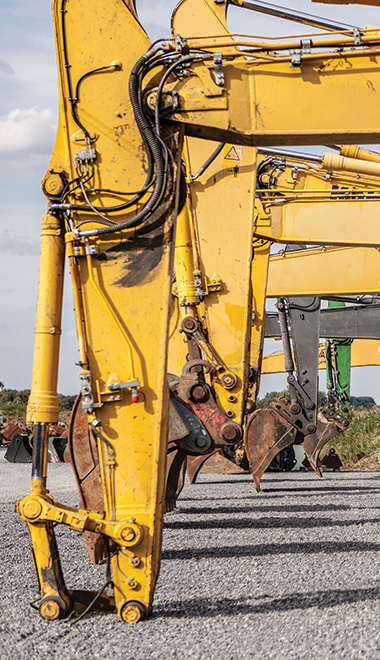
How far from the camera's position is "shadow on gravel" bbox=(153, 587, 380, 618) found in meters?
4.79

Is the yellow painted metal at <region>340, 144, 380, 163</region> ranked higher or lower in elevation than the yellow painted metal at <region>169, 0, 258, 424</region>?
higher

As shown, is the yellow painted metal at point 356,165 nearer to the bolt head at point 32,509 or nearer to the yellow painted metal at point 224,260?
the yellow painted metal at point 224,260

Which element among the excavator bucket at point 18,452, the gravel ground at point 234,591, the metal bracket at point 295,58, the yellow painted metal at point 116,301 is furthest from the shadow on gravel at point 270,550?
the excavator bucket at point 18,452

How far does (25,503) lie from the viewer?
190 inches

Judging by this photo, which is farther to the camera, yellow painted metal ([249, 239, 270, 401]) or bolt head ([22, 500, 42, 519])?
yellow painted metal ([249, 239, 270, 401])

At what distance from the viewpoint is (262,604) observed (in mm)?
4961

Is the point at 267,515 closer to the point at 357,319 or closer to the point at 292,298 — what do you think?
the point at 292,298

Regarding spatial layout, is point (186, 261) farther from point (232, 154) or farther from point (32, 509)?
point (32, 509)

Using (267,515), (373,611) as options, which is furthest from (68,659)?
(267,515)

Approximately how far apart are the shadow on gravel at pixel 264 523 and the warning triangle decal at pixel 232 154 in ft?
15.5

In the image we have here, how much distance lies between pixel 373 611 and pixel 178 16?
8.76 m

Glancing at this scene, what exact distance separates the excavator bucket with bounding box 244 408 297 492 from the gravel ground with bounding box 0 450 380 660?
2.61 m


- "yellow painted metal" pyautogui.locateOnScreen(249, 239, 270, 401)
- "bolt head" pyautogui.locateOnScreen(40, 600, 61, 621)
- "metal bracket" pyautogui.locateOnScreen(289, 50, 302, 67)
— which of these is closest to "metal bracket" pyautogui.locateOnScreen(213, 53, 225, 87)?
"metal bracket" pyautogui.locateOnScreen(289, 50, 302, 67)

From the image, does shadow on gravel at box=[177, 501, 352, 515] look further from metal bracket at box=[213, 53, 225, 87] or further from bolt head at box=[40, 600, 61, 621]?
metal bracket at box=[213, 53, 225, 87]
